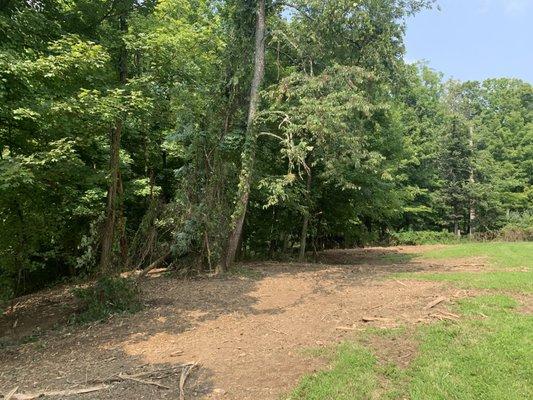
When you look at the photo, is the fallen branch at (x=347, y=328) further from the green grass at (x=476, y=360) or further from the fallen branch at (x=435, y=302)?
the fallen branch at (x=435, y=302)

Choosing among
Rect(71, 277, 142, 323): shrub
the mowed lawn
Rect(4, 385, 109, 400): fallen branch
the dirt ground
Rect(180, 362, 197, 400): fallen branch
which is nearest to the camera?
the mowed lawn

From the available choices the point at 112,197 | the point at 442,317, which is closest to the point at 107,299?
the point at 112,197

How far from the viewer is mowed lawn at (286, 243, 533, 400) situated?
15.3ft

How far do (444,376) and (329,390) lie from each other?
136 centimetres

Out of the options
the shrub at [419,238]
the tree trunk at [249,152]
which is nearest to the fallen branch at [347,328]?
the tree trunk at [249,152]

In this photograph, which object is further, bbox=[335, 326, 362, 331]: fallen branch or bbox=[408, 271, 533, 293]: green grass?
bbox=[408, 271, 533, 293]: green grass

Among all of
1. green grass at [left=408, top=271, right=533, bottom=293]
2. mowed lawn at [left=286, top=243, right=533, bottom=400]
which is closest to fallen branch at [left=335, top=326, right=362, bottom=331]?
mowed lawn at [left=286, top=243, right=533, bottom=400]

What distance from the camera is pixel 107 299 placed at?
8.40 metres

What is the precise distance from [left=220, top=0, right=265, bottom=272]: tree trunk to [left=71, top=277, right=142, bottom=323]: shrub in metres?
3.47

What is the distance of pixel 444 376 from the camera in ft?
16.2

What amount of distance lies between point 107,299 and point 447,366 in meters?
6.14

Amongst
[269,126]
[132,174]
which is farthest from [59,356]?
[132,174]

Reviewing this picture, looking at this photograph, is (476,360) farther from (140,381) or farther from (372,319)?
(140,381)

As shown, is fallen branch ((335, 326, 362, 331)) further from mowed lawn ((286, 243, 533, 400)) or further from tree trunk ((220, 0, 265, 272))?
tree trunk ((220, 0, 265, 272))
